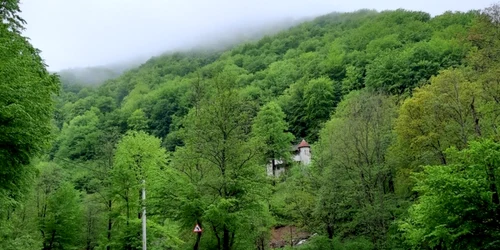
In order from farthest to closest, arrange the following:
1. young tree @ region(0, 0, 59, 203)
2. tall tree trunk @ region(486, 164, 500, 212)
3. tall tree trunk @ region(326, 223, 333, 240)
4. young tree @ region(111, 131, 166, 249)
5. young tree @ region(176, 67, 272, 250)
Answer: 1. tall tree trunk @ region(326, 223, 333, 240)
2. young tree @ region(111, 131, 166, 249)
3. young tree @ region(176, 67, 272, 250)
4. tall tree trunk @ region(486, 164, 500, 212)
5. young tree @ region(0, 0, 59, 203)

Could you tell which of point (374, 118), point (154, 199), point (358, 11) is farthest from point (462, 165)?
point (358, 11)

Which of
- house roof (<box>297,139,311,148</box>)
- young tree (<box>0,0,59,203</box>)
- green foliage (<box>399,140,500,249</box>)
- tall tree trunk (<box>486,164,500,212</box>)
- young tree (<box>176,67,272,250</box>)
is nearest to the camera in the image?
young tree (<box>0,0,59,203</box>)

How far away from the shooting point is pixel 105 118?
275 ft

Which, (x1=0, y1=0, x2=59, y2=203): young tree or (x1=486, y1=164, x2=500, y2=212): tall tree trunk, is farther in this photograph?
(x1=486, y1=164, x2=500, y2=212): tall tree trunk

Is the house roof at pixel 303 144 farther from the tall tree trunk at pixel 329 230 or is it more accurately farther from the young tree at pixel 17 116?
the young tree at pixel 17 116

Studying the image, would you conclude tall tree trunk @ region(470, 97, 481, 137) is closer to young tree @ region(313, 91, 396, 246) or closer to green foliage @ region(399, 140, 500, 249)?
young tree @ region(313, 91, 396, 246)

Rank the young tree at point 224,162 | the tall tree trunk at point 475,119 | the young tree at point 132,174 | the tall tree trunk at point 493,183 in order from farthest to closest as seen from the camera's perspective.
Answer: the young tree at point 132,174, the tall tree trunk at point 475,119, the young tree at point 224,162, the tall tree trunk at point 493,183

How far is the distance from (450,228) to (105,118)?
259ft

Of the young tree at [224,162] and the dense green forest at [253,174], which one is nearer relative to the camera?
the dense green forest at [253,174]

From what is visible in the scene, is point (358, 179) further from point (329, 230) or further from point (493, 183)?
point (493, 183)

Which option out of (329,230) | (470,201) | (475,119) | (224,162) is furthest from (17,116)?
(475,119)

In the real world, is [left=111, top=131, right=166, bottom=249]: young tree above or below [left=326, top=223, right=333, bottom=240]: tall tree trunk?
above

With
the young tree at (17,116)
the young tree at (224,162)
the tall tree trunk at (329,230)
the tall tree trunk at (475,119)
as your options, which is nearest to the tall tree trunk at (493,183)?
the tall tree trunk at (475,119)

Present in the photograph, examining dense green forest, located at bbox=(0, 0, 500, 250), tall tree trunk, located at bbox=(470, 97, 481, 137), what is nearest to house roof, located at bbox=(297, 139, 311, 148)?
dense green forest, located at bbox=(0, 0, 500, 250)
